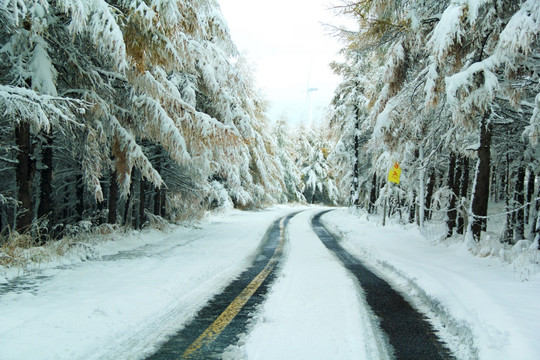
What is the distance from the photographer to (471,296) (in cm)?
527

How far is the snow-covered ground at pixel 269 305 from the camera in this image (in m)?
3.60

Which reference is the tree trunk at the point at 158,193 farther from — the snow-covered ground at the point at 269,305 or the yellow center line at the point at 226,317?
the yellow center line at the point at 226,317

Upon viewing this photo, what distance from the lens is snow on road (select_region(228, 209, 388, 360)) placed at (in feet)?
11.6

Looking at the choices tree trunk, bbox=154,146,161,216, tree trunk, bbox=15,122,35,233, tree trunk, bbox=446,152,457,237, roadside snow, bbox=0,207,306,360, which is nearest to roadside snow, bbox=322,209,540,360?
roadside snow, bbox=0,207,306,360

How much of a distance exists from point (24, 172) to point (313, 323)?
6.70 metres

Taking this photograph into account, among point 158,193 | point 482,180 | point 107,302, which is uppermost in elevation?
point 482,180

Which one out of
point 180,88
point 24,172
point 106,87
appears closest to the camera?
point 24,172

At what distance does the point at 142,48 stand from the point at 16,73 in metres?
2.31

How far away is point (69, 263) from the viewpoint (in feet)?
24.4

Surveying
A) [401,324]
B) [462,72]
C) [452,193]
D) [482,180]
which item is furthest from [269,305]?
[452,193]

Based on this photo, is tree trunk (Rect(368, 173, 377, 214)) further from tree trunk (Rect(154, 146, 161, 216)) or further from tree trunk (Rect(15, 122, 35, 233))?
tree trunk (Rect(15, 122, 35, 233))

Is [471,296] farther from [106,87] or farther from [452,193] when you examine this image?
[452,193]

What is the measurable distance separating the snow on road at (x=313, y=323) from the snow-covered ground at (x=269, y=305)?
0.01 meters

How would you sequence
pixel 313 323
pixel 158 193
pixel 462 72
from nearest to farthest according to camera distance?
pixel 313 323 → pixel 462 72 → pixel 158 193
